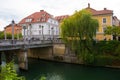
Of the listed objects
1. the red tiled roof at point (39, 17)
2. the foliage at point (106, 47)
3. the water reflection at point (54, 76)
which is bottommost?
the water reflection at point (54, 76)

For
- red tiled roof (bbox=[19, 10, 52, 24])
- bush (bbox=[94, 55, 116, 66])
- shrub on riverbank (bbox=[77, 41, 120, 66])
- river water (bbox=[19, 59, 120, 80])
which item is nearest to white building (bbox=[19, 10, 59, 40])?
red tiled roof (bbox=[19, 10, 52, 24])

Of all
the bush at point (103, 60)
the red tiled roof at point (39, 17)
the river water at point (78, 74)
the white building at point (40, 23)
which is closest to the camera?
the river water at point (78, 74)

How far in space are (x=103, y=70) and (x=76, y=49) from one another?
6270 millimetres

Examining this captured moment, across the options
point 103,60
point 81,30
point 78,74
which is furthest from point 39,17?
point 78,74

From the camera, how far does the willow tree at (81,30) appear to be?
99.9 feet

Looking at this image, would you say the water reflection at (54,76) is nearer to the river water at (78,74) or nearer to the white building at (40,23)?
the river water at (78,74)

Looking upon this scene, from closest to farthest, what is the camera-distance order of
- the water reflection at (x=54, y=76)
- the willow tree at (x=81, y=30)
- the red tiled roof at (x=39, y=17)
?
the water reflection at (x=54, y=76)
the willow tree at (x=81, y=30)
the red tiled roof at (x=39, y=17)

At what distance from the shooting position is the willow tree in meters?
30.5

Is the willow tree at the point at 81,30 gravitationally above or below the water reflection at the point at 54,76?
above

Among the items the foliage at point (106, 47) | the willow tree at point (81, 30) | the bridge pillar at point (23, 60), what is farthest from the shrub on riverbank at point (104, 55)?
the bridge pillar at point (23, 60)

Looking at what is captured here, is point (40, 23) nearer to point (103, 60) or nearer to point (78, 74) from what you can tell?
point (103, 60)

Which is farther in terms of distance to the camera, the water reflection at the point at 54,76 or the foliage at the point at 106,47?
the foliage at the point at 106,47

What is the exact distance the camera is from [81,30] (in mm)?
30562

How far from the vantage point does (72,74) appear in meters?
25.8
